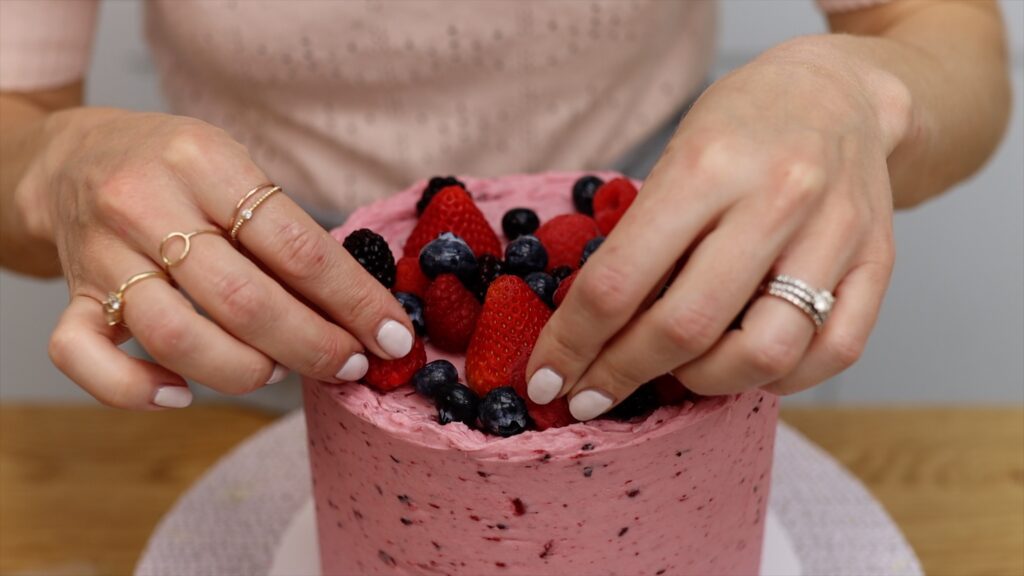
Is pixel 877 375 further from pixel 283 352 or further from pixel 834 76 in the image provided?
pixel 283 352

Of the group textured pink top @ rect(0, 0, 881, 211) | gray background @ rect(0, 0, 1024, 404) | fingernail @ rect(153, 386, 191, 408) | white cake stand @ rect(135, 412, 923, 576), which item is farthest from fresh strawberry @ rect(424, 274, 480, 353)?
gray background @ rect(0, 0, 1024, 404)

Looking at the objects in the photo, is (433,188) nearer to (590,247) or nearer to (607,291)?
(590,247)

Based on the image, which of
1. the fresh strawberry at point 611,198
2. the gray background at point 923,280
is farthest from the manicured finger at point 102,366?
the gray background at point 923,280

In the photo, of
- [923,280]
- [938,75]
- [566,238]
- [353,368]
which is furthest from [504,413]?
[923,280]

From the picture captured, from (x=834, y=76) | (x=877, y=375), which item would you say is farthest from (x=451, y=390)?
(x=877, y=375)

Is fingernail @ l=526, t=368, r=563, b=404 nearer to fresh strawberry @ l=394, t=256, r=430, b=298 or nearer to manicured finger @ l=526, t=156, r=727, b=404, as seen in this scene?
manicured finger @ l=526, t=156, r=727, b=404
